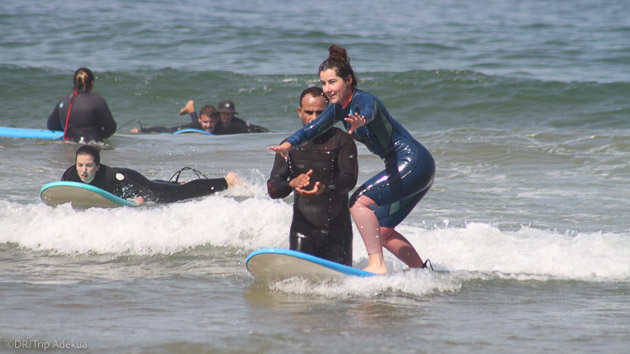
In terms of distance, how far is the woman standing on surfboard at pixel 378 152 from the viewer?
15.4ft

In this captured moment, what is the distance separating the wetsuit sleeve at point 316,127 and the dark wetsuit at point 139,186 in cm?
428

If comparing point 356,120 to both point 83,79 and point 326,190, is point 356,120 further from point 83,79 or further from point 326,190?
point 83,79

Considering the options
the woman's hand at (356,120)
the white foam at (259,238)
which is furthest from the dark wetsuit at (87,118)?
the woman's hand at (356,120)

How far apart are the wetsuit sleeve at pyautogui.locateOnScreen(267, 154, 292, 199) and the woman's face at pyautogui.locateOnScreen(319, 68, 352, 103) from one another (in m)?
0.52

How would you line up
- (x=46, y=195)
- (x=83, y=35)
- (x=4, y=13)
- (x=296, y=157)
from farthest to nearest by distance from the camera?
(x=4, y=13)
(x=83, y=35)
(x=46, y=195)
(x=296, y=157)

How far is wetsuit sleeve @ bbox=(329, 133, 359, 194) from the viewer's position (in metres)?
4.67

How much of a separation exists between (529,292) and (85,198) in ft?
16.1

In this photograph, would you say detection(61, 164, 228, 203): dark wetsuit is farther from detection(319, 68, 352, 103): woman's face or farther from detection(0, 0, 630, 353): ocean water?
detection(319, 68, 352, 103): woman's face

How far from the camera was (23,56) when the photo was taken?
85.8 ft

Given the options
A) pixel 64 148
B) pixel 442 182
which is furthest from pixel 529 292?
pixel 64 148

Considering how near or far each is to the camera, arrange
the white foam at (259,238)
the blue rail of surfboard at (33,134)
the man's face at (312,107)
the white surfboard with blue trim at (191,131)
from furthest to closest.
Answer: the white surfboard with blue trim at (191,131)
the blue rail of surfboard at (33,134)
the white foam at (259,238)
the man's face at (312,107)

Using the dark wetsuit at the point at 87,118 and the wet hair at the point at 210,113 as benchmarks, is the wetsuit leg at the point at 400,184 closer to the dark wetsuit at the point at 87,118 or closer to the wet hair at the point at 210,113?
the dark wetsuit at the point at 87,118

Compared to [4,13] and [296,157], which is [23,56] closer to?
[4,13]

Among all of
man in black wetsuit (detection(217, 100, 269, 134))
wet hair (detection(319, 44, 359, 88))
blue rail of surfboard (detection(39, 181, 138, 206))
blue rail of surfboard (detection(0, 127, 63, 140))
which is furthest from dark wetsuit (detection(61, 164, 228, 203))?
man in black wetsuit (detection(217, 100, 269, 134))
